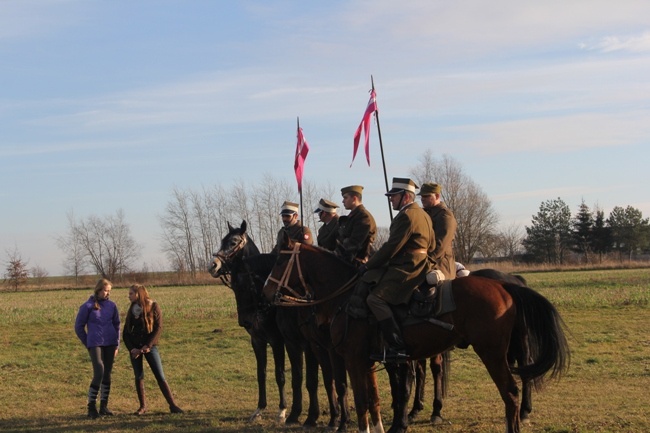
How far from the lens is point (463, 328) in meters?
8.21

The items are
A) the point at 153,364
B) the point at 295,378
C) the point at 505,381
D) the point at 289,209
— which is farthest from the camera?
the point at 153,364

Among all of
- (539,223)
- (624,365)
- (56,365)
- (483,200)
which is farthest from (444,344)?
(539,223)

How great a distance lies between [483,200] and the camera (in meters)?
81.2

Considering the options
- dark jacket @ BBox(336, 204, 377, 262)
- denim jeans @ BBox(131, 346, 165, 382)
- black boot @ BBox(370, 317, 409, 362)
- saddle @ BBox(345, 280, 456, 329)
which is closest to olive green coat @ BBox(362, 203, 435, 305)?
saddle @ BBox(345, 280, 456, 329)

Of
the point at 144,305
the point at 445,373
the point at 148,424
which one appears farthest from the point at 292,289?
the point at 144,305

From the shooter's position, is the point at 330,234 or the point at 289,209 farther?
the point at 289,209

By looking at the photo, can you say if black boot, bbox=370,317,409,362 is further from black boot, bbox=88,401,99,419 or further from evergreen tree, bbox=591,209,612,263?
evergreen tree, bbox=591,209,612,263

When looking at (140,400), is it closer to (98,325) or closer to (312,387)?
(98,325)

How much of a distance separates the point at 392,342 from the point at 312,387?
2471 mm

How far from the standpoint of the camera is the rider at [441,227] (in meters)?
9.55

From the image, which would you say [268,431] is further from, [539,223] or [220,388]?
[539,223]

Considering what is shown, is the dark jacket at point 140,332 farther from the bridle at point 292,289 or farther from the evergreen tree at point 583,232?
the evergreen tree at point 583,232

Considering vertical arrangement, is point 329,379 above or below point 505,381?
below

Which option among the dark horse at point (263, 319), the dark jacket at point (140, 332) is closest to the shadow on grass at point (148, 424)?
the dark horse at point (263, 319)
